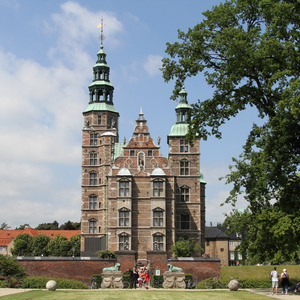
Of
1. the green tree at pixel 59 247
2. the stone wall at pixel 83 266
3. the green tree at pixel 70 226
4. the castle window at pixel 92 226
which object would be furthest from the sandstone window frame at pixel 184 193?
the green tree at pixel 70 226

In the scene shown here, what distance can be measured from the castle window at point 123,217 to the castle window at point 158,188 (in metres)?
3.53

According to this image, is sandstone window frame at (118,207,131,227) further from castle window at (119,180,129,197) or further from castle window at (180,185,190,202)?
castle window at (180,185,190,202)

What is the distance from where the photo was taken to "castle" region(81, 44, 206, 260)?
5322 cm

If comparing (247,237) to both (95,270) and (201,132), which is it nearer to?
(201,132)

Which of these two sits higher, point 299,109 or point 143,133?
point 143,133

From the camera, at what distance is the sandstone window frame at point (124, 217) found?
53.1m

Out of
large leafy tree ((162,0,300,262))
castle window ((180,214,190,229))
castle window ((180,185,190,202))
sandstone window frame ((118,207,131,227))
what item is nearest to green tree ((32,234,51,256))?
sandstone window frame ((118,207,131,227))

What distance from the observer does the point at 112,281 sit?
3297 centimetres

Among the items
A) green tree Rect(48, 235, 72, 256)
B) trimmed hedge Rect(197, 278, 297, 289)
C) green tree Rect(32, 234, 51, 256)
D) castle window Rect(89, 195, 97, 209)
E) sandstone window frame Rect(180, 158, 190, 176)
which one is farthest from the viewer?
green tree Rect(32, 234, 51, 256)

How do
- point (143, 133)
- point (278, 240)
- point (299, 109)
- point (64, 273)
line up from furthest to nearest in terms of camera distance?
point (143, 133)
point (64, 273)
point (278, 240)
point (299, 109)

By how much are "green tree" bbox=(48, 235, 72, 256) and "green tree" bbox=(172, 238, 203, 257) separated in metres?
42.3

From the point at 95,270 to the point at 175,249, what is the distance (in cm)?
1577

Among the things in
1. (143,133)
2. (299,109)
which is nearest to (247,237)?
(299,109)

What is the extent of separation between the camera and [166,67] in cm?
2602
